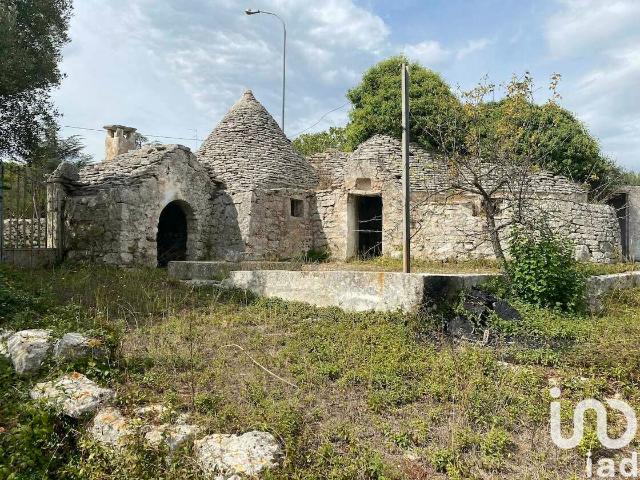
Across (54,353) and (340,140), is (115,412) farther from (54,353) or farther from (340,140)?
(340,140)

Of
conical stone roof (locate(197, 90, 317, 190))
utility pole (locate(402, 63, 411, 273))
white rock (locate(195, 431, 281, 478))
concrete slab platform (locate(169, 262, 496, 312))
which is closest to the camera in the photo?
white rock (locate(195, 431, 281, 478))

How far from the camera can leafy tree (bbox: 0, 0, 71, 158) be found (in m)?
10.4

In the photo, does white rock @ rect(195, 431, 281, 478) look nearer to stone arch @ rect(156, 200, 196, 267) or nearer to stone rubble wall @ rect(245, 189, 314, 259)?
stone rubble wall @ rect(245, 189, 314, 259)

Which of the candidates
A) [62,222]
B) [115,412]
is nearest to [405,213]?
[115,412]

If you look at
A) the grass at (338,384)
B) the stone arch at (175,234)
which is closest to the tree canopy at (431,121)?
the stone arch at (175,234)

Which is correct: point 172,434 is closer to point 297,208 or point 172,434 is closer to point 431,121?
point 297,208

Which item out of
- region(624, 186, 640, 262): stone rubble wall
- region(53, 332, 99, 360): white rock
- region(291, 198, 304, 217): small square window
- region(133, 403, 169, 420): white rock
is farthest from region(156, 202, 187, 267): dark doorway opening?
region(624, 186, 640, 262): stone rubble wall

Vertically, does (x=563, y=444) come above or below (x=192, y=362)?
below

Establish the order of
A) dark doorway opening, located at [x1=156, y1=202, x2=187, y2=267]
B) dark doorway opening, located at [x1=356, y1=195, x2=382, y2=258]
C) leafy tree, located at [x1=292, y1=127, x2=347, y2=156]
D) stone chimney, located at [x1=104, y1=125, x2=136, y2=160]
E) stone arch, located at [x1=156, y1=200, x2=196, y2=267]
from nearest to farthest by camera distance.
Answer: stone arch, located at [x1=156, y1=200, x2=196, y2=267], dark doorway opening, located at [x1=156, y1=202, x2=187, y2=267], dark doorway opening, located at [x1=356, y1=195, x2=382, y2=258], stone chimney, located at [x1=104, y1=125, x2=136, y2=160], leafy tree, located at [x1=292, y1=127, x2=347, y2=156]

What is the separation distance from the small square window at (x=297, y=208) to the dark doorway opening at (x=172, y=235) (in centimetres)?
338

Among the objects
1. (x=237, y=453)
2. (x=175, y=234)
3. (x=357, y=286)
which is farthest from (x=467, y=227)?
(x=237, y=453)

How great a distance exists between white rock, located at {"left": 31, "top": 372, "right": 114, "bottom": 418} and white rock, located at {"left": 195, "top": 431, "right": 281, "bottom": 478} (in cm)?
99

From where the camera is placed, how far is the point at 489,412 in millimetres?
3797

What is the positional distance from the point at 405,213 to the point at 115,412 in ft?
16.4
